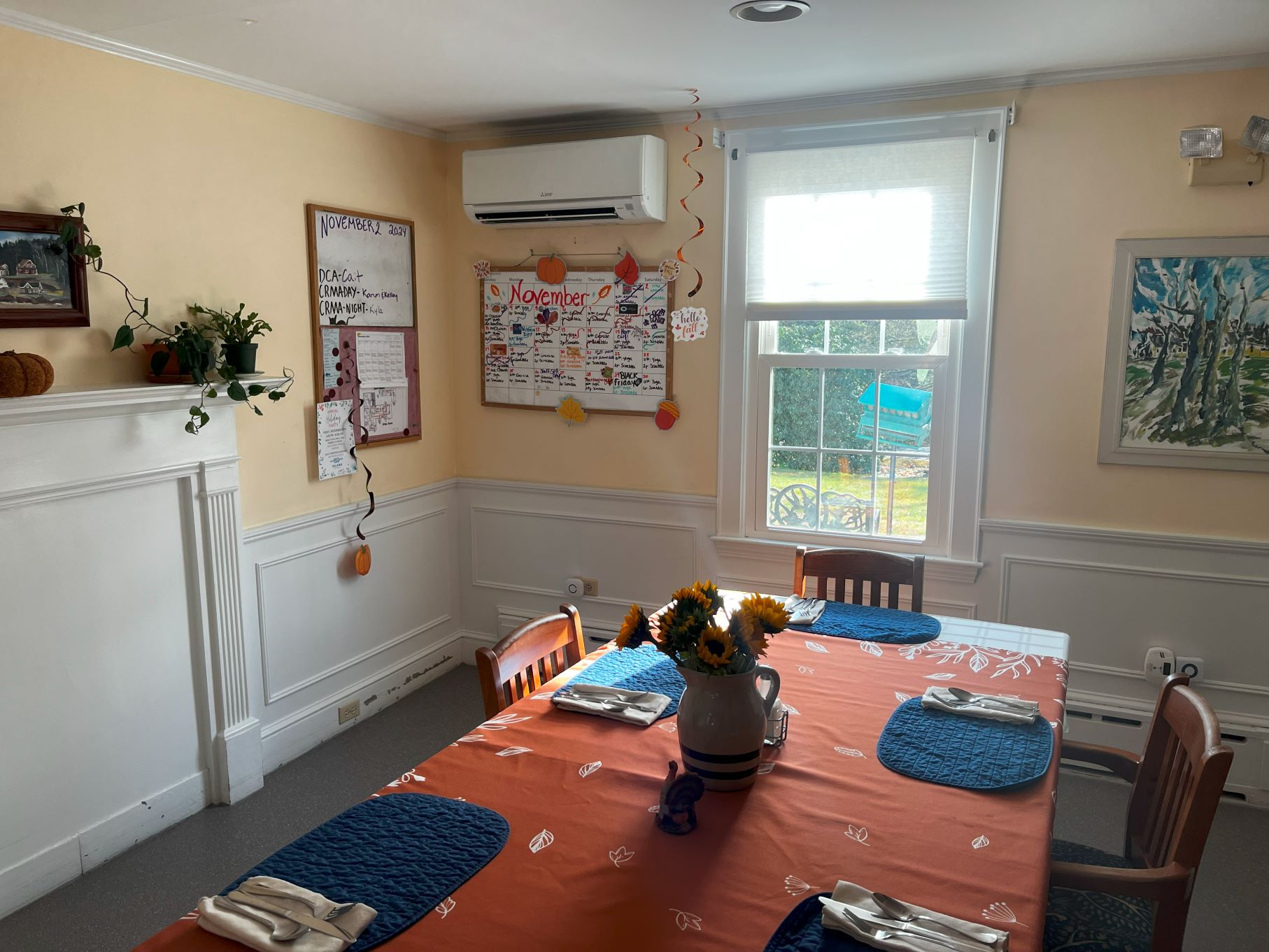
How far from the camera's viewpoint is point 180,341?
271 cm

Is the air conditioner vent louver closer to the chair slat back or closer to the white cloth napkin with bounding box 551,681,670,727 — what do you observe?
the white cloth napkin with bounding box 551,681,670,727

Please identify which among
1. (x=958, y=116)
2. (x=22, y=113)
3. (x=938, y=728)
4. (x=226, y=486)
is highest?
(x=958, y=116)

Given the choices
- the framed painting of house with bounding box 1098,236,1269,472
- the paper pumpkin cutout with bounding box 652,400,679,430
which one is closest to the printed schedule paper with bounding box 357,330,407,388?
the paper pumpkin cutout with bounding box 652,400,679,430

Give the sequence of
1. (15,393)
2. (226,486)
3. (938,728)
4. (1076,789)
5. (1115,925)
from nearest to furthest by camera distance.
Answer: (1115,925) < (938,728) < (15,393) < (226,486) < (1076,789)

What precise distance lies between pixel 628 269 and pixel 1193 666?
2.53 meters

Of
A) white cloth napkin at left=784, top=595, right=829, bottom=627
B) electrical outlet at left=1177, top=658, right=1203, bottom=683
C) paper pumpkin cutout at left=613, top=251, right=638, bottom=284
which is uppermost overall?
paper pumpkin cutout at left=613, top=251, right=638, bottom=284

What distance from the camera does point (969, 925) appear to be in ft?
4.09

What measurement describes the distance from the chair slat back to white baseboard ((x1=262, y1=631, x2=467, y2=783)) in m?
2.75

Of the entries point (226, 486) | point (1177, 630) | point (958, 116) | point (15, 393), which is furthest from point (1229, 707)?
point (15, 393)

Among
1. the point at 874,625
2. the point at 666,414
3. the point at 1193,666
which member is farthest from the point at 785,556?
the point at 1193,666

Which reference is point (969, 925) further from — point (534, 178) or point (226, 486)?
point (534, 178)

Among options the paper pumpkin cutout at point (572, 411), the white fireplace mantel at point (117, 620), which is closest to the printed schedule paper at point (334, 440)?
the white fireplace mantel at point (117, 620)

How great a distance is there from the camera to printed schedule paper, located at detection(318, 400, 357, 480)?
11.1ft

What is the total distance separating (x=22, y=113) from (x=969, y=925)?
287 centimetres
